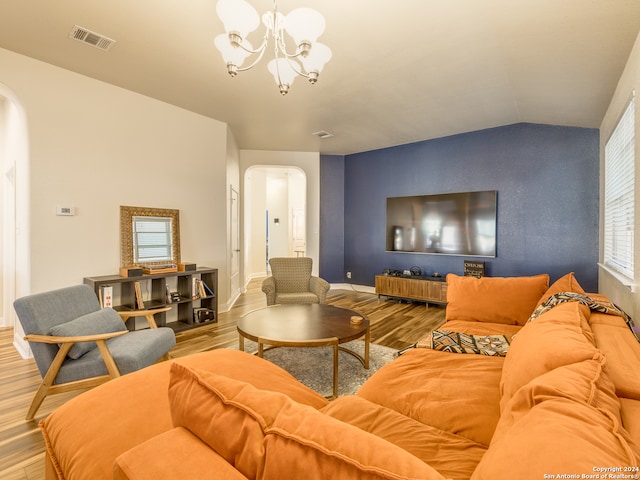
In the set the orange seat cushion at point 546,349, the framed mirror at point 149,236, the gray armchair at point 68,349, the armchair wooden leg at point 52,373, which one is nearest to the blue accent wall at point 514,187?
the orange seat cushion at point 546,349

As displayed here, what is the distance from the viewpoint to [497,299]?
2535 millimetres

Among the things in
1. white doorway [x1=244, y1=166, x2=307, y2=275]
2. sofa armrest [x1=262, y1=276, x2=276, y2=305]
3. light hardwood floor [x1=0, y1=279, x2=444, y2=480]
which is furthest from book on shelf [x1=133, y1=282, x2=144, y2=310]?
white doorway [x1=244, y1=166, x2=307, y2=275]

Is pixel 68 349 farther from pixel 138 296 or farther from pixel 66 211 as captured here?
pixel 66 211

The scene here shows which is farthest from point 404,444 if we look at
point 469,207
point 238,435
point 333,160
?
point 333,160

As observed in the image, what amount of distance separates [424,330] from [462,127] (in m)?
3.06

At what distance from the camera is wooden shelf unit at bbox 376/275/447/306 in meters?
4.80

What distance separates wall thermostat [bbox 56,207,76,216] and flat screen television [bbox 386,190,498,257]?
182 inches

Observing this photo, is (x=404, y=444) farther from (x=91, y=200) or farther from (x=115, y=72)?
(x=115, y=72)

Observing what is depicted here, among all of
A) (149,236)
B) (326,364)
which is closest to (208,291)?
(149,236)

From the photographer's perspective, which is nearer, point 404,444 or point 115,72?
point 404,444

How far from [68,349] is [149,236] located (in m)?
2.03

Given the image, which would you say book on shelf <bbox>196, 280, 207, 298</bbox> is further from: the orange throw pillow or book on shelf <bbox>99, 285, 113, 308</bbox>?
the orange throw pillow

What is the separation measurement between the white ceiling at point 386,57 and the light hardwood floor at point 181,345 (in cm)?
281

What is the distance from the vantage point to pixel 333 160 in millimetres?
Answer: 6492
